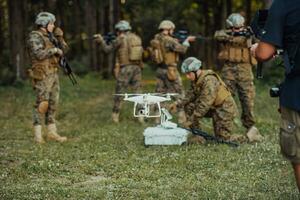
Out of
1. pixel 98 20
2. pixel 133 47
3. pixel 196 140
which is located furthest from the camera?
pixel 98 20

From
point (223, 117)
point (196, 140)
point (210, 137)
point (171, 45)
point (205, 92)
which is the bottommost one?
point (196, 140)

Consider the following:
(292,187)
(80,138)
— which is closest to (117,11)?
(80,138)

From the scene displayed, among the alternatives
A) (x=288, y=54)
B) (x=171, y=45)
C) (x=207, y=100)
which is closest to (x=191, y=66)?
(x=207, y=100)

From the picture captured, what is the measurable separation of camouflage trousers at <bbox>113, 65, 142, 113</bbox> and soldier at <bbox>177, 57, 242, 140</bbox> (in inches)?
128

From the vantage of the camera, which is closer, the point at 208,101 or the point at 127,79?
the point at 208,101

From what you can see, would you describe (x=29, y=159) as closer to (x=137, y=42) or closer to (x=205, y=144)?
(x=205, y=144)

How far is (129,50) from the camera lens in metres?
13.7

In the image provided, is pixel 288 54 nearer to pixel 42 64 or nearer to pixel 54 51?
pixel 54 51

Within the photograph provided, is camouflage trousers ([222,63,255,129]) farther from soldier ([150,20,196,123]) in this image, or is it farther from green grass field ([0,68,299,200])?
soldier ([150,20,196,123])

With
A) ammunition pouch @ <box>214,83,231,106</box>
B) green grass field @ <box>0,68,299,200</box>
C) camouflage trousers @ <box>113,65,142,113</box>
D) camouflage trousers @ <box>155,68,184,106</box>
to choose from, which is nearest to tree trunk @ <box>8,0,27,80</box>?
camouflage trousers @ <box>113,65,142,113</box>

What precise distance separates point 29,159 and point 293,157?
5.35 meters

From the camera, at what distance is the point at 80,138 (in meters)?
11.6

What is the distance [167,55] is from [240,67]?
2369 mm

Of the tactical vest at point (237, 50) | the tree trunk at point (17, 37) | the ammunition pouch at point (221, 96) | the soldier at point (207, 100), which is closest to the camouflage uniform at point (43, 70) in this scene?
the soldier at point (207, 100)
